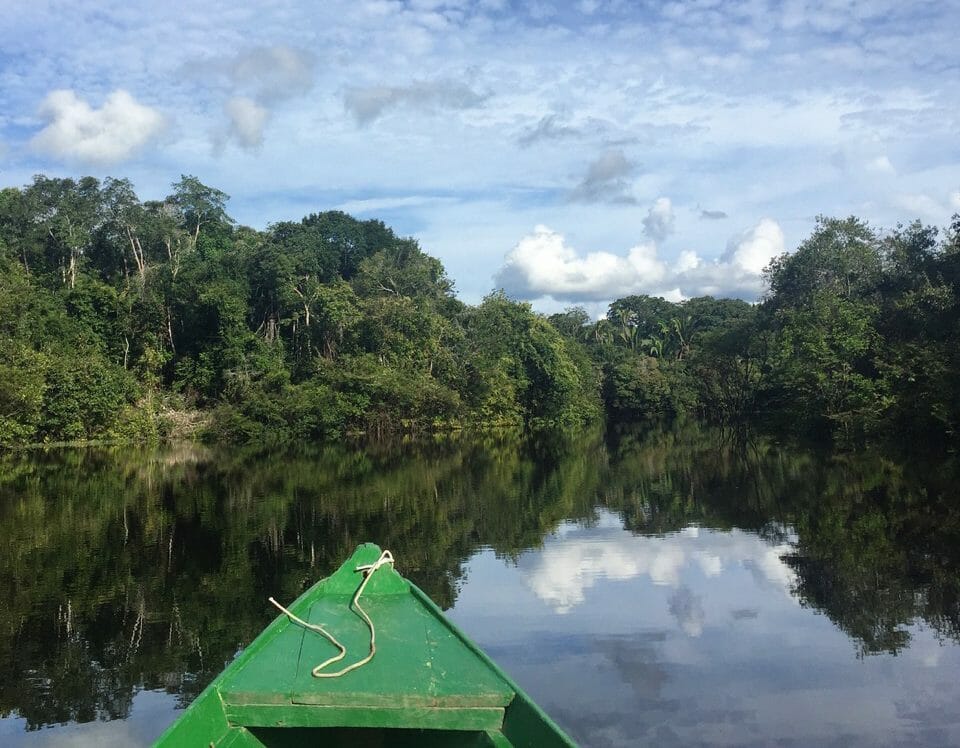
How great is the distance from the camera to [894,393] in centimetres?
2216

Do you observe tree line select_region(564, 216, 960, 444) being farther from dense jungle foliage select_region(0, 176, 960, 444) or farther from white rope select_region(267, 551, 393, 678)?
white rope select_region(267, 551, 393, 678)

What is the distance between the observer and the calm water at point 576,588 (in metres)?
5.78

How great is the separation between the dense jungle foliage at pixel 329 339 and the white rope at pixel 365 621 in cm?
1892

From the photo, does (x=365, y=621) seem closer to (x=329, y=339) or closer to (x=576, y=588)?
(x=576, y=588)

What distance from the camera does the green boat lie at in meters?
3.83

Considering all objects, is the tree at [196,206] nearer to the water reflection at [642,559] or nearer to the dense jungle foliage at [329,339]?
the dense jungle foliage at [329,339]

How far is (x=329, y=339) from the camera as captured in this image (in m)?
37.4

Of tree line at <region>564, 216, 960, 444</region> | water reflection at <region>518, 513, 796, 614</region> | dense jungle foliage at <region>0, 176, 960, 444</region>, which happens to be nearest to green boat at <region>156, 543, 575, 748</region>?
water reflection at <region>518, 513, 796, 614</region>

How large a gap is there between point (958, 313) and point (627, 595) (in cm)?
1566

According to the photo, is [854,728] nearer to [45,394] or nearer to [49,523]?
[49,523]

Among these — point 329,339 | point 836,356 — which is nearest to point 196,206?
point 329,339

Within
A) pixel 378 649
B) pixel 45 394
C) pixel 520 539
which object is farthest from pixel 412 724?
pixel 45 394

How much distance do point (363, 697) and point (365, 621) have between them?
87cm

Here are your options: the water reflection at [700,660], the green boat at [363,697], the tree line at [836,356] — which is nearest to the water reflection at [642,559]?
the water reflection at [700,660]
